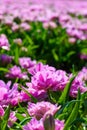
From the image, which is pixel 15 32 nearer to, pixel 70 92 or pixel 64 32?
pixel 64 32

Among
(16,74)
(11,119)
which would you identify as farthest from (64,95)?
(16,74)

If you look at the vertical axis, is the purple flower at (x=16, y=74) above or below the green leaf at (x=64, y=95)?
→ below

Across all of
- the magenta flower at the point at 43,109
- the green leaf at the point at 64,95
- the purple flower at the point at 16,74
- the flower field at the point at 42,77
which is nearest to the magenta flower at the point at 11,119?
the flower field at the point at 42,77

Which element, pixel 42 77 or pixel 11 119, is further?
pixel 42 77

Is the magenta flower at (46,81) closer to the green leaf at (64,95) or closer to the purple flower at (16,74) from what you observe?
the green leaf at (64,95)

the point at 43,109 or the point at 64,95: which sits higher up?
the point at 43,109

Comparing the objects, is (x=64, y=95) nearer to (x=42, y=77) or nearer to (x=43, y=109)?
(x=42, y=77)

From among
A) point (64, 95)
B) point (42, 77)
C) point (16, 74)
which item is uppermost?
point (42, 77)

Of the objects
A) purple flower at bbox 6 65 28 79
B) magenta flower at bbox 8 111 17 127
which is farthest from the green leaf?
purple flower at bbox 6 65 28 79

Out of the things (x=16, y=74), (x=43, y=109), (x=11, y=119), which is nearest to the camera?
(x=43, y=109)

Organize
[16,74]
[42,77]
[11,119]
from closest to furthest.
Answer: [11,119]
[42,77]
[16,74]
